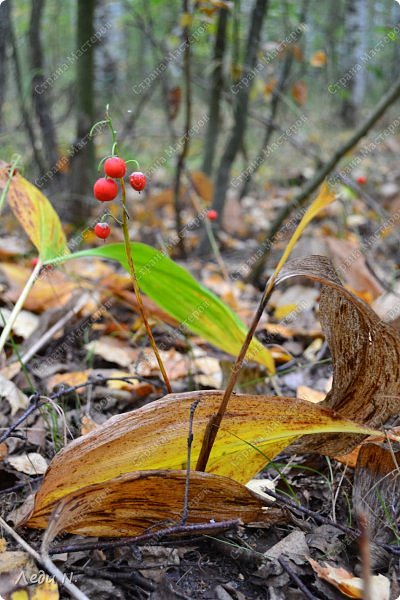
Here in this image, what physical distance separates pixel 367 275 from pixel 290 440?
53.6 inches

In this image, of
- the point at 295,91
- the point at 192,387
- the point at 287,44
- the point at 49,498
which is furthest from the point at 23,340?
the point at 295,91

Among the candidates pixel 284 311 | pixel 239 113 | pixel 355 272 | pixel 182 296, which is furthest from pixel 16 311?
pixel 239 113

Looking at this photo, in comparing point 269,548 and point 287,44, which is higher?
point 287,44

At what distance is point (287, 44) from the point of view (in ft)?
10.4

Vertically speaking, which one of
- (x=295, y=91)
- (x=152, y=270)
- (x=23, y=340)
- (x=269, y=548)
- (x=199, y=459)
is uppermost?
(x=295, y=91)

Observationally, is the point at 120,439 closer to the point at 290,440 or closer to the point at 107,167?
the point at 290,440

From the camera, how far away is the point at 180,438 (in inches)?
40.2

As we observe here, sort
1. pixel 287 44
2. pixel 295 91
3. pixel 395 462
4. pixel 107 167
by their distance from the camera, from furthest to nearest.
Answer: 1. pixel 295 91
2. pixel 287 44
3. pixel 395 462
4. pixel 107 167

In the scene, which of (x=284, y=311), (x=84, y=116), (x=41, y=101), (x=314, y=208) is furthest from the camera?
(x=41, y=101)

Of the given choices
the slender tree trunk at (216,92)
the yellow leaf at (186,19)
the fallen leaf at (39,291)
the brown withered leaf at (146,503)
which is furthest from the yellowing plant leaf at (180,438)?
the slender tree trunk at (216,92)

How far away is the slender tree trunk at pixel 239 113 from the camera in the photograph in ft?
9.75

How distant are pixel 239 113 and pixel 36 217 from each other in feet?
5.88

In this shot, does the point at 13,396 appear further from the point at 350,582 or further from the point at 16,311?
the point at 350,582

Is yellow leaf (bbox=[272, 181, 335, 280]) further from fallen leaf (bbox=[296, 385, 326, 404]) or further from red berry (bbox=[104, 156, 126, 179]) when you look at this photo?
fallen leaf (bbox=[296, 385, 326, 404])
